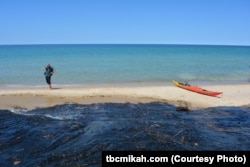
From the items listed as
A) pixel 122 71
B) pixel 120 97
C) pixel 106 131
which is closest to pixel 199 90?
pixel 120 97

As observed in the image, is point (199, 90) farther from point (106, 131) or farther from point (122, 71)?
point (122, 71)

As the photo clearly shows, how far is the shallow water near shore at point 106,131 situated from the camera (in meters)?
10.6

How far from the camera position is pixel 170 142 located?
11.4 meters

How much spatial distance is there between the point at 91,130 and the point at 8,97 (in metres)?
10.7

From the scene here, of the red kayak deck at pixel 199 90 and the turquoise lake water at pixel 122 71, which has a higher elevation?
the turquoise lake water at pixel 122 71

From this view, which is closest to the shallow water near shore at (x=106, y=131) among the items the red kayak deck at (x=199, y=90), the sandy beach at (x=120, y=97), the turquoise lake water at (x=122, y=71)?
the sandy beach at (x=120, y=97)

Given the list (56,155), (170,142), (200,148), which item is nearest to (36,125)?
(56,155)

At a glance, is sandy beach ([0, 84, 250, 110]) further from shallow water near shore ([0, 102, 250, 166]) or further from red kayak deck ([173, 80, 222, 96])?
shallow water near shore ([0, 102, 250, 166])

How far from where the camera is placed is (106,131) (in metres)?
12.9

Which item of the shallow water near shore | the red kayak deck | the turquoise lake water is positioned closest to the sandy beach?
the red kayak deck

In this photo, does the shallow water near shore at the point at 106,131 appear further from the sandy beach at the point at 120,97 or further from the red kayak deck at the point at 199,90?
the red kayak deck at the point at 199,90

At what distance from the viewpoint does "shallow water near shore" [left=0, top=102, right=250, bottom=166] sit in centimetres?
1062

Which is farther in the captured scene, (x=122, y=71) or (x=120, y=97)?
(x=122, y=71)

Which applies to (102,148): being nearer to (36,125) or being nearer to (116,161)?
(116,161)
